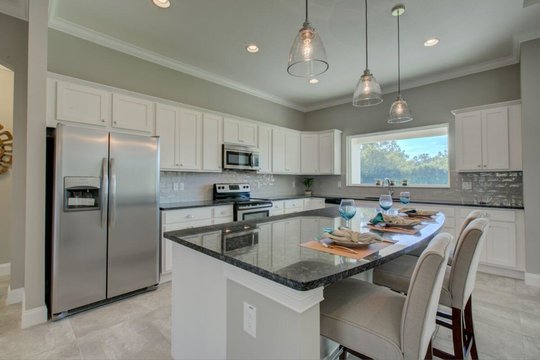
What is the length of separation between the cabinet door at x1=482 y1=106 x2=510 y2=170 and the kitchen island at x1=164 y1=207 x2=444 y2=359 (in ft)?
8.42

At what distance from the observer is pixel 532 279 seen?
10.0ft

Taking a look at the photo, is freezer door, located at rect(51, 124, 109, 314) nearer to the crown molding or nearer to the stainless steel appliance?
the crown molding

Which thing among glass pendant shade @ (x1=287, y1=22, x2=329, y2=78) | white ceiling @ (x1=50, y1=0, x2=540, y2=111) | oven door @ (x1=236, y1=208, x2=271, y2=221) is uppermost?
white ceiling @ (x1=50, y1=0, x2=540, y2=111)

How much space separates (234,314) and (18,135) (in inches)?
124

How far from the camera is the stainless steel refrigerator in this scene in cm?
234

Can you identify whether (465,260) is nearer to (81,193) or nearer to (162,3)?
(81,193)

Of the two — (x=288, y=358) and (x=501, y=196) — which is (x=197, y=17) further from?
(x=501, y=196)

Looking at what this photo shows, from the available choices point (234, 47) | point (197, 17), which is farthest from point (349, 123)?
point (197, 17)

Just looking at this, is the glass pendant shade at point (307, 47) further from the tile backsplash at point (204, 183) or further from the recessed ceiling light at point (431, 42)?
the tile backsplash at point (204, 183)

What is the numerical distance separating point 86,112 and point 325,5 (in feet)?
9.13

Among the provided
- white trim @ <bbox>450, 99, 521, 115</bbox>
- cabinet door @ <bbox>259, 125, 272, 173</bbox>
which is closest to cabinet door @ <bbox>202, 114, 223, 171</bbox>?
cabinet door @ <bbox>259, 125, 272, 173</bbox>

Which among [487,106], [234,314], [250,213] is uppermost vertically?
[487,106]

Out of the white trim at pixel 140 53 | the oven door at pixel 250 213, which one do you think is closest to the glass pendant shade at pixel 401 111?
the oven door at pixel 250 213

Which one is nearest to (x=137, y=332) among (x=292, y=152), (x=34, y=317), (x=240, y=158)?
(x=34, y=317)
